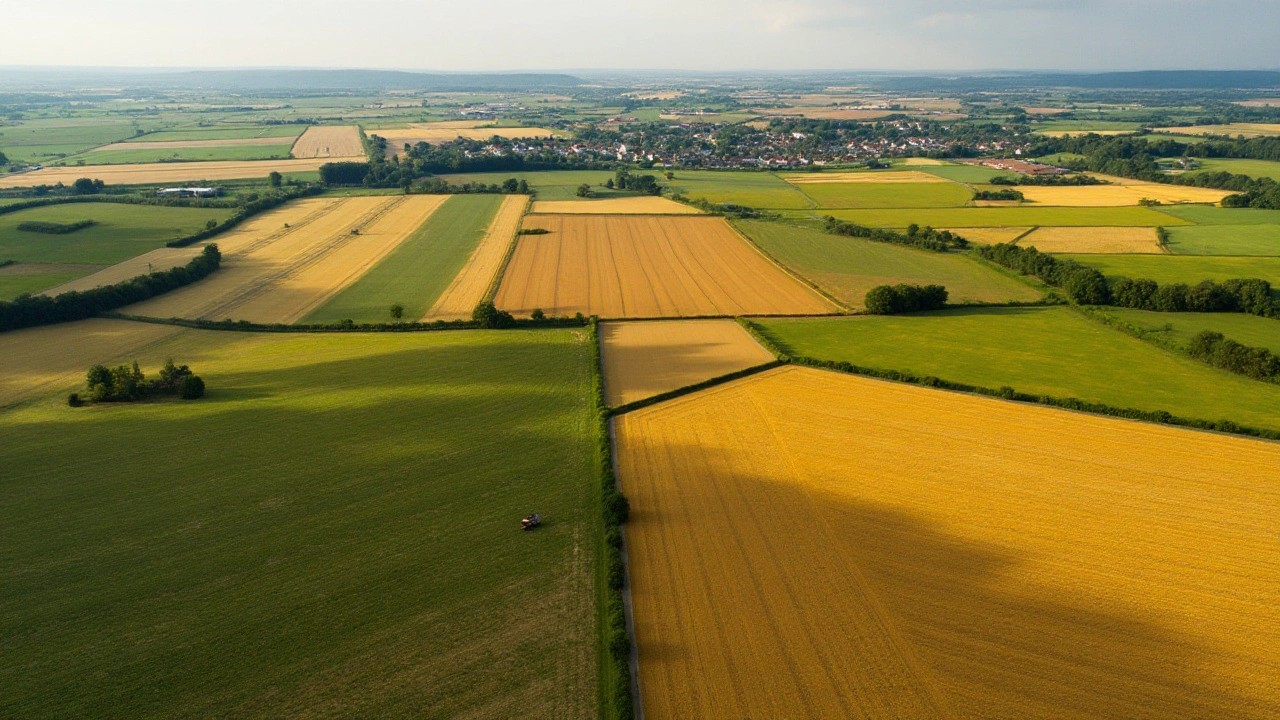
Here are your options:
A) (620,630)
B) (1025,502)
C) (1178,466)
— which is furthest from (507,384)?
(1178,466)

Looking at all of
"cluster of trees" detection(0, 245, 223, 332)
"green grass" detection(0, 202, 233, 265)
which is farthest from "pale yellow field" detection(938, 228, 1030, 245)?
"green grass" detection(0, 202, 233, 265)

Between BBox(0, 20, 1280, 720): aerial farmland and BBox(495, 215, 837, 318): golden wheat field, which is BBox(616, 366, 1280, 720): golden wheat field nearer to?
BBox(0, 20, 1280, 720): aerial farmland

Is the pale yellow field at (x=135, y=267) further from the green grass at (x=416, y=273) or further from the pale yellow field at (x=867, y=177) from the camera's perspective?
the pale yellow field at (x=867, y=177)

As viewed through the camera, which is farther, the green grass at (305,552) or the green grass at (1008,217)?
the green grass at (1008,217)

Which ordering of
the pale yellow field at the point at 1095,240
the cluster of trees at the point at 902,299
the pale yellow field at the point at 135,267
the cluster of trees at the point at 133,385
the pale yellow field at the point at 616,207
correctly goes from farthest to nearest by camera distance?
the pale yellow field at the point at 616,207
the pale yellow field at the point at 1095,240
the pale yellow field at the point at 135,267
the cluster of trees at the point at 902,299
the cluster of trees at the point at 133,385

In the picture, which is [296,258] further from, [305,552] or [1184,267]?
[1184,267]

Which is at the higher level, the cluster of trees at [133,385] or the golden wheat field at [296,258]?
the golden wheat field at [296,258]

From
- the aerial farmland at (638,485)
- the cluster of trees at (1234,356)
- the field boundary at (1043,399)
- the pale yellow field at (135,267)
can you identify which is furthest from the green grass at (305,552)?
the cluster of trees at (1234,356)
